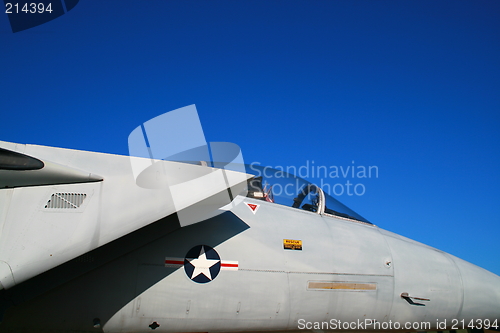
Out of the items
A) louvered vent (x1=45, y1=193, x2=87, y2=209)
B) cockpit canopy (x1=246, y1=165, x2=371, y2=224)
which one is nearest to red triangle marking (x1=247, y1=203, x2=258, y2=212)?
cockpit canopy (x1=246, y1=165, x2=371, y2=224)

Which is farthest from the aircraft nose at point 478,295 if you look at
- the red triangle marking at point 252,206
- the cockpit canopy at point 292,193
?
the red triangle marking at point 252,206

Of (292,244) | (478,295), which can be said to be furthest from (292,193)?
(478,295)

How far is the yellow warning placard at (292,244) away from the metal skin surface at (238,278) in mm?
47

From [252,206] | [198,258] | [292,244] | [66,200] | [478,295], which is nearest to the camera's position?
[66,200]

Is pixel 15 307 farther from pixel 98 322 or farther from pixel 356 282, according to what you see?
pixel 356 282

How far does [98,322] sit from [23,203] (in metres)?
1.58

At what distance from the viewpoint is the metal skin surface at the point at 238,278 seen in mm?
4086

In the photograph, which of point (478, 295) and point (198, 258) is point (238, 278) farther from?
point (478, 295)

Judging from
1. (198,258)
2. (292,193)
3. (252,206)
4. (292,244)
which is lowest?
(198,258)

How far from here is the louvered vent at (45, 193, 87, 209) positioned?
4.06 m

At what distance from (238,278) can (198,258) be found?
581 mm

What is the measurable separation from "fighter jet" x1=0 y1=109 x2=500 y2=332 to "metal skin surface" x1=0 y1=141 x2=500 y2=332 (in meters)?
0.02

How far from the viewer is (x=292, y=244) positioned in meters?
5.16

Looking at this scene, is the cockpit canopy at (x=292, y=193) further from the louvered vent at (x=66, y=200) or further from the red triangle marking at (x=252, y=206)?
the louvered vent at (x=66, y=200)
